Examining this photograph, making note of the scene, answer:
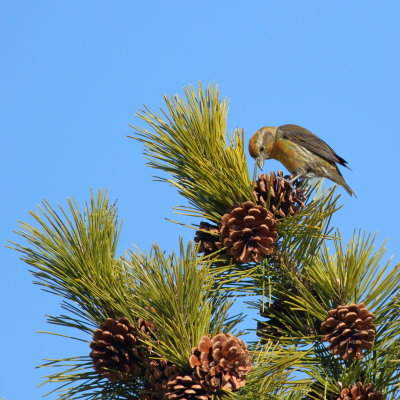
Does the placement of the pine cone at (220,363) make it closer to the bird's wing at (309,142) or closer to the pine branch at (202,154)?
the pine branch at (202,154)

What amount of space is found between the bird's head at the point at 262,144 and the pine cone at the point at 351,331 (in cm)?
336

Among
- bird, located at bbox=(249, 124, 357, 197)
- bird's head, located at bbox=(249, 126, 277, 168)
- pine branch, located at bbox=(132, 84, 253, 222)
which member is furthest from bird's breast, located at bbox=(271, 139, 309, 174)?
pine branch, located at bbox=(132, 84, 253, 222)

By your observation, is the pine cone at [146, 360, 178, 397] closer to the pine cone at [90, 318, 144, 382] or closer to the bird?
the pine cone at [90, 318, 144, 382]

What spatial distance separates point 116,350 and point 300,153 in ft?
15.0

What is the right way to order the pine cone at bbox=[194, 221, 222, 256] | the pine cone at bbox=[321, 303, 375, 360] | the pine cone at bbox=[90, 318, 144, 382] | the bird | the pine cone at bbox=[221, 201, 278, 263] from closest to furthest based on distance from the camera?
the pine cone at bbox=[90, 318, 144, 382] → the pine cone at bbox=[321, 303, 375, 360] → the pine cone at bbox=[221, 201, 278, 263] → the pine cone at bbox=[194, 221, 222, 256] → the bird

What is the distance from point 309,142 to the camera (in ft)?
23.1

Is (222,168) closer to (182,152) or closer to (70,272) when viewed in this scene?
(182,152)

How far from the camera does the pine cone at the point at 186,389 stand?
7.74 feet

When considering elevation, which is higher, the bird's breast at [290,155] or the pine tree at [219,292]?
the bird's breast at [290,155]

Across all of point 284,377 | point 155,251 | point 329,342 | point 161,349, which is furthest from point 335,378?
point 155,251

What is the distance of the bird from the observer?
22.2ft

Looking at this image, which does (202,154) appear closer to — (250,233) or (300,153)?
(250,233)

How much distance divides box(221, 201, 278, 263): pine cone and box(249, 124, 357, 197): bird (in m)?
3.50

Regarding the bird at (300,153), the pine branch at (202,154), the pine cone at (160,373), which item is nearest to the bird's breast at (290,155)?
the bird at (300,153)
